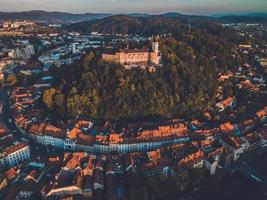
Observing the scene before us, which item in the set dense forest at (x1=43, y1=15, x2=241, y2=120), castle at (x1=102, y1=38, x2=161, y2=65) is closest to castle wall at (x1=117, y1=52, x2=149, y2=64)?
castle at (x1=102, y1=38, x2=161, y2=65)

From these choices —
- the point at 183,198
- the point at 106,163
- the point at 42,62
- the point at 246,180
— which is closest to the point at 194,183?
the point at 183,198

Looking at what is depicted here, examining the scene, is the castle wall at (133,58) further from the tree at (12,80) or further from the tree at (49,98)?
the tree at (12,80)

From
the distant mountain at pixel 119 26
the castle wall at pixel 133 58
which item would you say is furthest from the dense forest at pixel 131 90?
the distant mountain at pixel 119 26

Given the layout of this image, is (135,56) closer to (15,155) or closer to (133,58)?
(133,58)

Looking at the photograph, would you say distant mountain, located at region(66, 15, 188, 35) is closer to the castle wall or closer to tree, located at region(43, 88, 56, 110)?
the castle wall

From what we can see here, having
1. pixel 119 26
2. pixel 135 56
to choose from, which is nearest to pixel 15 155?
pixel 135 56

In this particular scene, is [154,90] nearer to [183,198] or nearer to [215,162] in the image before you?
[215,162]
